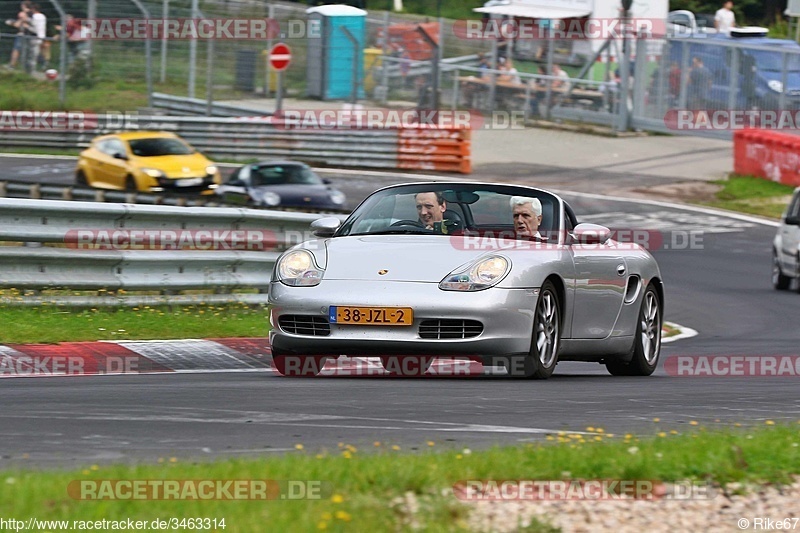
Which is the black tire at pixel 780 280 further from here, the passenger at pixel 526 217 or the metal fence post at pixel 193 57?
the metal fence post at pixel 193 57

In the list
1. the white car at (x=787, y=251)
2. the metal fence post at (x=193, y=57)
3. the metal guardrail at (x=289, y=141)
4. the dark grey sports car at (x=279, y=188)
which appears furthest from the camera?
the metal fence post at (x=193, y=57)

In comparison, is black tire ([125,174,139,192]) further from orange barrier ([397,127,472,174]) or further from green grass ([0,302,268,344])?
green grass ([0,302,268,344])

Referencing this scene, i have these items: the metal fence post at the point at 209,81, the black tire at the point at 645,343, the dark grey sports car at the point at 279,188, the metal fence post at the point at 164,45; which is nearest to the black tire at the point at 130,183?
the dark grey sports car at the point at 279,188

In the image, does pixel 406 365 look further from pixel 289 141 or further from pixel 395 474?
pixel 289 141

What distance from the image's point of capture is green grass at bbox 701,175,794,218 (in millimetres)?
28406

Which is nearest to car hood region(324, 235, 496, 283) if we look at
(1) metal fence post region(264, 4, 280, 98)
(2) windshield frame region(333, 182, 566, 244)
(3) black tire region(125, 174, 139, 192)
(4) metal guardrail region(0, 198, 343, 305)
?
(2) windshield frame region(333, 182, 566, 244)

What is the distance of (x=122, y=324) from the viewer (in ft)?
36.1

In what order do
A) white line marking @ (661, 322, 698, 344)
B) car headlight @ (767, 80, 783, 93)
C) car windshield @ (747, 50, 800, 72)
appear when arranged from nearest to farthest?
white line marking @ (661, 322, 698, 344)
car windshield @ (747, 50, 800, 72)
car headlight @ (767, 80, 783, 93)

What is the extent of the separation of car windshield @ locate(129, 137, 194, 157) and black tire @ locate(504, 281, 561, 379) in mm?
19406

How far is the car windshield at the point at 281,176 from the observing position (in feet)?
83.9

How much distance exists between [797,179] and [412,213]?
21.2 metres

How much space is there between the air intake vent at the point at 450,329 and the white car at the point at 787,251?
34.8 ft

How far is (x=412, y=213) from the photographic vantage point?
9.41m

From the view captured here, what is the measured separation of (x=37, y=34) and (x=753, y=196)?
52.4ft
